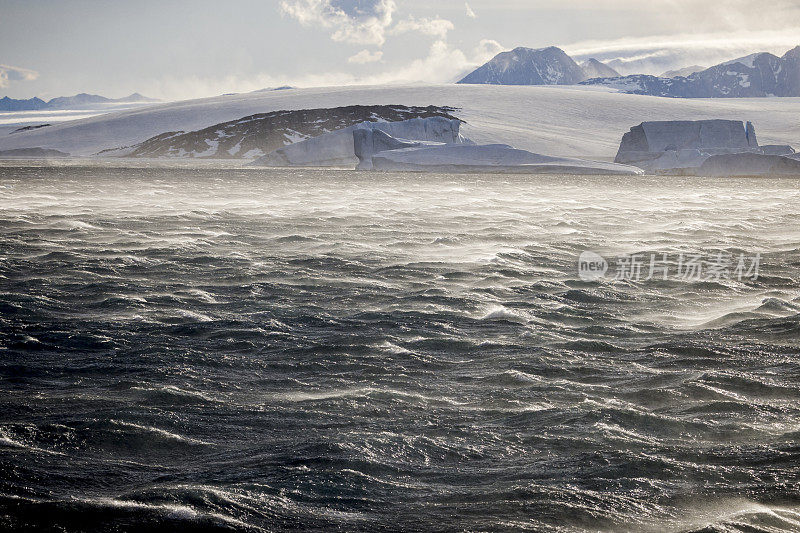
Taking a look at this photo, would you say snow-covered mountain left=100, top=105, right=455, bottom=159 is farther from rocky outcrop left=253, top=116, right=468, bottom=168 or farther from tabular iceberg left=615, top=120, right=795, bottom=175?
tabular iceberg left=615, top=120, right=795, bottom=175

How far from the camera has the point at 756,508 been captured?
11.7 feet

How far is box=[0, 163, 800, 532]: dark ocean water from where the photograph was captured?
3.61 metres

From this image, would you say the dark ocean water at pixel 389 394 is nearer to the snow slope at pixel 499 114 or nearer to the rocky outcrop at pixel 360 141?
the rocky outcrop at pixel 360 141

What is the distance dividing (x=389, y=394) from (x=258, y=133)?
8453cm

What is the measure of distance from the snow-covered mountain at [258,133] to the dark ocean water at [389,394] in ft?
239

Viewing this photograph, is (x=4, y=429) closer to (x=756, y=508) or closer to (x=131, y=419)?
(x=131, y=419)

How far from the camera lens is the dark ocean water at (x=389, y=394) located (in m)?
3.61

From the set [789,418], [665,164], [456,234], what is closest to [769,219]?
[456,234]

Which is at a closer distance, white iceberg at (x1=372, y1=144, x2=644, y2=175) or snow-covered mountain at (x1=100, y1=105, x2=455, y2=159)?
white iceberg at (x1=372, y1=144, x2=644, y2=175)

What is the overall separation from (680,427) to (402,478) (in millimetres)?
1856

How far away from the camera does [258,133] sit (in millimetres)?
86500

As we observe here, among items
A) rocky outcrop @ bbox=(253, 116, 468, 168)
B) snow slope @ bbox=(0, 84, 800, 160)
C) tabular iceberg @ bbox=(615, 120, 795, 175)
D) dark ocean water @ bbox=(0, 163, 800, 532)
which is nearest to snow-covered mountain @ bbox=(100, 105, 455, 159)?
snow slope @ bbox=(0, 84, 800, 160)

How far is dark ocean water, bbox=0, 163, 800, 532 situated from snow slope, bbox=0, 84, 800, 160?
53.8 meters

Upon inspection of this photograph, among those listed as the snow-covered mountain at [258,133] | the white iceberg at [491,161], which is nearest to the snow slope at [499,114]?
the snow-covered mountain at [258,133]
